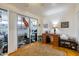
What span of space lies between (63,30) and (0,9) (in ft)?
4.05

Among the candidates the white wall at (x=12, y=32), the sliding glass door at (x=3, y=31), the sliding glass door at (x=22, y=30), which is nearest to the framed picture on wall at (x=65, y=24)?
the sliding glass door at (x=22, y=30)

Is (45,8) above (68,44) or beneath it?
above

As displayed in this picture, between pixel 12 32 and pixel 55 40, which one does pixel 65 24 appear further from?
pixel 12 32

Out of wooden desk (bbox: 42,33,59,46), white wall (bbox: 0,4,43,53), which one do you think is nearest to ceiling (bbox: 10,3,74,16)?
white wall (bbox: 0,4,43,53)

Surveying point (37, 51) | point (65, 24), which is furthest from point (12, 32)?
point (65, 24)

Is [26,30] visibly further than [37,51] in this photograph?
Yes

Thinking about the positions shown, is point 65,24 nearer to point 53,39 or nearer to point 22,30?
point 53,39

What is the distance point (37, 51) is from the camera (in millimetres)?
2117

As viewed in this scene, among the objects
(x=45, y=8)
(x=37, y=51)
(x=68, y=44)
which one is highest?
(x=45, y=8)

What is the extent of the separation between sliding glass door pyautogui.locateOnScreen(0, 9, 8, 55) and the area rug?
206 mm

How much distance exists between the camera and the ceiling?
2.03 metres

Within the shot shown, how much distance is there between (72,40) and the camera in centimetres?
211

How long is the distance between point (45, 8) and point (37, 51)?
2.75ft

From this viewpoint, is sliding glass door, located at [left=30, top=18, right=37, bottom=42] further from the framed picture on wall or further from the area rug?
the framed picture on wall
